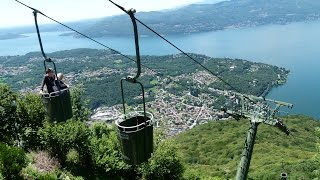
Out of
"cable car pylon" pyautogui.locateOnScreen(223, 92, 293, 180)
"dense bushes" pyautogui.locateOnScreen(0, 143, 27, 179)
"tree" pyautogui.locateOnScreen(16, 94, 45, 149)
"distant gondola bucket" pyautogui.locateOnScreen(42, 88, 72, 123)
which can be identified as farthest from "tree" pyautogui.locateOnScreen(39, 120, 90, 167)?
"distant gondola bucket" pyautogui.locateOnScreen(42, 88, 72, 123)

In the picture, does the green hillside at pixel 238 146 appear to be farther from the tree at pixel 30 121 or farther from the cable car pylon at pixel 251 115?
the cable car pylon at pixel 251 115

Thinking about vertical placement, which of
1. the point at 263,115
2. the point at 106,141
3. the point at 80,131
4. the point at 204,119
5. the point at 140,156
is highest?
the point at 140,156

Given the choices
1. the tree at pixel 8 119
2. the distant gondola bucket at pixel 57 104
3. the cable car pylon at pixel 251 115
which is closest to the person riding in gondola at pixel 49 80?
the distant gondola bucket at pixel 57 104

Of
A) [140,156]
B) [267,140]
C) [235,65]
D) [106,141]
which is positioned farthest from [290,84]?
[140,156]

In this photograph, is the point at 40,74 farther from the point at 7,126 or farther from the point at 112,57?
the point at 7,126

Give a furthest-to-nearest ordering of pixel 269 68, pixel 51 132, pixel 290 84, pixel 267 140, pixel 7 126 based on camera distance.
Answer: pixel 269 68 < pixel 290 84 < pixel 267 140 < pixel 7 126 < pixel 51 132

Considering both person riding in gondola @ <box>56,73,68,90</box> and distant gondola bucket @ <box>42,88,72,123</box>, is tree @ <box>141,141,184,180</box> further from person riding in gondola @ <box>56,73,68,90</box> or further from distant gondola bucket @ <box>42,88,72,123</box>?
person riding in gondola @ <box>56,73,68,90</box>
